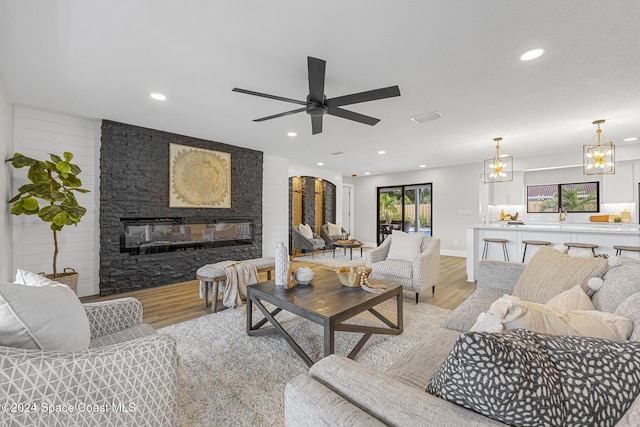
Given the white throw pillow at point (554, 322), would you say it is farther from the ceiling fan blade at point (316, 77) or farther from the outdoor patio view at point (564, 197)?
the outdoor patio view at point (564, 197)

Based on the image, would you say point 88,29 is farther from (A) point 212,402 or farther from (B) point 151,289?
(B) point 151,289

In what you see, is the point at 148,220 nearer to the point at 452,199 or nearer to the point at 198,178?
the point at 198,178

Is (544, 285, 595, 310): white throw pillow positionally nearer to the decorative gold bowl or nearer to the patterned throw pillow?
the patterned throw pillow

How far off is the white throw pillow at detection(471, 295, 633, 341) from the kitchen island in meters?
3.90

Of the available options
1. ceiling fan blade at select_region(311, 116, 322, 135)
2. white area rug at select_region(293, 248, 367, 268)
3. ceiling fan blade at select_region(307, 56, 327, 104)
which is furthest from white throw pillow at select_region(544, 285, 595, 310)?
white area rug at select_region(293, 248, 367, 268)

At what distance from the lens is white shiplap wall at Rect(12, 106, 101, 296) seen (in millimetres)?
3400

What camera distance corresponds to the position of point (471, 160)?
265 inches

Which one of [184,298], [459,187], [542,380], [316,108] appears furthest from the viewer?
[459,187]

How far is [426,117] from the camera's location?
12.3ft

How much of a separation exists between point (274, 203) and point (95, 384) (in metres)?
5.42

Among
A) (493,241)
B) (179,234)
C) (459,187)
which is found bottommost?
(493,241)

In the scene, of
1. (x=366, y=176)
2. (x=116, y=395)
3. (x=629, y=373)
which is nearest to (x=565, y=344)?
(x=629, y=373)

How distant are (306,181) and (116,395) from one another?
283 inches

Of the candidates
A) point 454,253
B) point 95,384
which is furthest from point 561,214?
point 95,384
